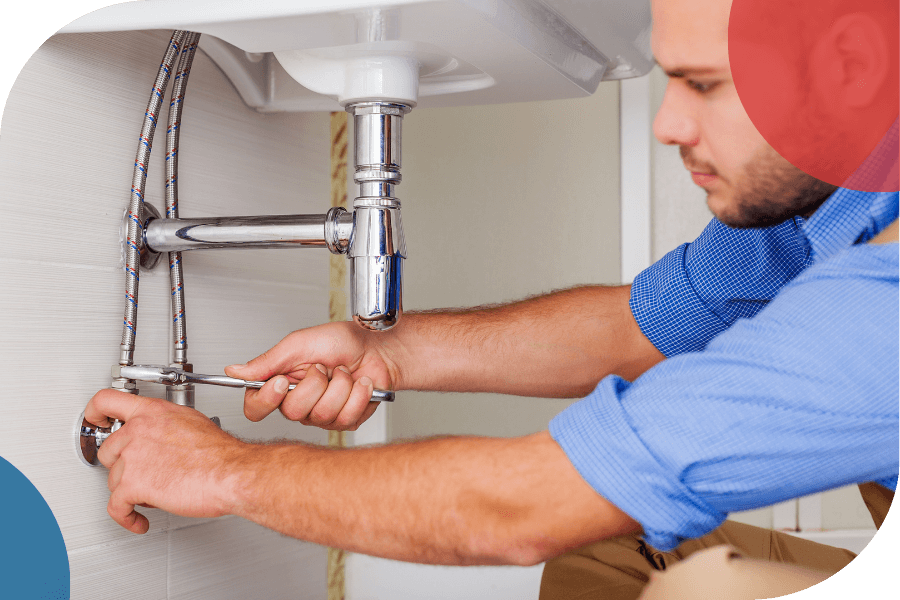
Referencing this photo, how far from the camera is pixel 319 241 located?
2.30 feet

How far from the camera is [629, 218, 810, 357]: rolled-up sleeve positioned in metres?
0.86

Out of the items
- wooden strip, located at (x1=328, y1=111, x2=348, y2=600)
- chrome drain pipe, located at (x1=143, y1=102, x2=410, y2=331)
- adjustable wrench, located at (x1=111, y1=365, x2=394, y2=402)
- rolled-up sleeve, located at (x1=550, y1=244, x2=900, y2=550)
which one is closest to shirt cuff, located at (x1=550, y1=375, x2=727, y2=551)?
rolled-up sleeve, located at (x1=550, y1=244, x2=900, y2=550)

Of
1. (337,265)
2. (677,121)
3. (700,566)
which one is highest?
(677,121)

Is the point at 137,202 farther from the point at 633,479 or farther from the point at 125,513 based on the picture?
the point at 633,479

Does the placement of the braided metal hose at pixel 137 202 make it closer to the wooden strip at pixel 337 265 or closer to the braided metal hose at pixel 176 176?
the braided metal hose at pixel 176 176

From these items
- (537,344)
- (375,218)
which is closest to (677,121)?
(375,218)

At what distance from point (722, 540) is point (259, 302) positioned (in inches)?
25.7

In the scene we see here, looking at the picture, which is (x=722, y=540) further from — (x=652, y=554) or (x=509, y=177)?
(x=509, y=177)

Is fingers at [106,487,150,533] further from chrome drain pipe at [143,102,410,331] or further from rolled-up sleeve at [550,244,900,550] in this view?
rolled-up sleeve at [550,244,900,550]

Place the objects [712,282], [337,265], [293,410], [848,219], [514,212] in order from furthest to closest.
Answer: [514,212]
[337,265]
[712,282]
[293,410]
[848,219]

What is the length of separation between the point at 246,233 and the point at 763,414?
48 centimetres

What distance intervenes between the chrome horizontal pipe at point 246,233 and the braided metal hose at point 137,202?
0.06 feet

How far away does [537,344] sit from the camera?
947mm

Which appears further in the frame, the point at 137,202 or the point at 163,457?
the point at 137,202
